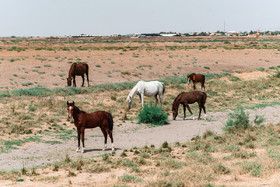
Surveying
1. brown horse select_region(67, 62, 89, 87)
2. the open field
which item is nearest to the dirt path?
the open field

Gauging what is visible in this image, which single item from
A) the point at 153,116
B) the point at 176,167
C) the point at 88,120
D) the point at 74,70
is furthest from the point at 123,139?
the point at 74,70

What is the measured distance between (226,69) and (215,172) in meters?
35.6

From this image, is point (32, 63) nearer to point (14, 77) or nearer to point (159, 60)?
point (14, 77)

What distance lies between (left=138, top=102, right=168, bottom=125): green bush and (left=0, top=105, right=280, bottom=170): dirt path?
0.49 m

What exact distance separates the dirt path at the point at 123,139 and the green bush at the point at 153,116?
487mm

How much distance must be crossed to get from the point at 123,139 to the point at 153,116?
3419 mm

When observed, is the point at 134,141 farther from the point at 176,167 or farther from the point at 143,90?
the point at 143,90

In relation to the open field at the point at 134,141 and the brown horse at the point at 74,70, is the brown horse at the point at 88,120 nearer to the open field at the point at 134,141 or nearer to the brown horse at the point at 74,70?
the open field at the point at 134,141

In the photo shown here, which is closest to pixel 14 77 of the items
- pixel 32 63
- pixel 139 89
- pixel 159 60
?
pixel 32 63

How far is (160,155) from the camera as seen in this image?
1233 centimetres

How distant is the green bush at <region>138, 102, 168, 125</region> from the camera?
62.1 feet

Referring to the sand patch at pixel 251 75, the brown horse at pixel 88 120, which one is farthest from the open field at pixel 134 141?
the sand patch at pixel 251 75

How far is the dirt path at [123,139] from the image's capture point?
1259 cm

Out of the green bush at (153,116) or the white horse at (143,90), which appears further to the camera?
the white horse at (143,90)
